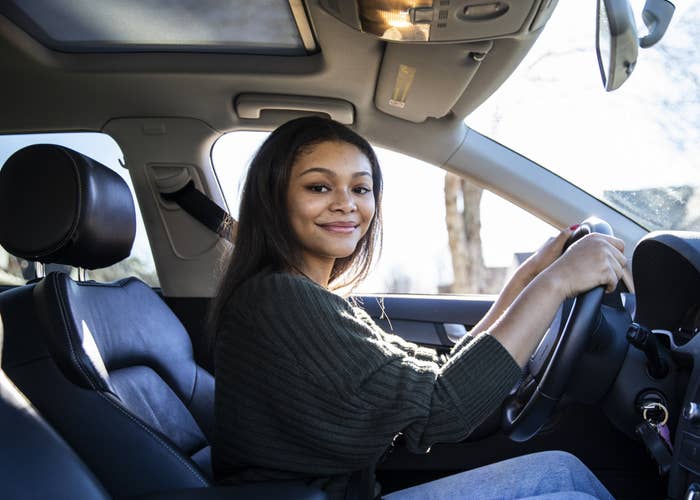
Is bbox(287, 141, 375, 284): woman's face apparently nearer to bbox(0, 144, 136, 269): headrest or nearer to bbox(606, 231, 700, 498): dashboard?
bbox(0, 144, 136, 269): headrest

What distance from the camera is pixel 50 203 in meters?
1.40

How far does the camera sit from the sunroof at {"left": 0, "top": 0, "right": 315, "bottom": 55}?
178 cm

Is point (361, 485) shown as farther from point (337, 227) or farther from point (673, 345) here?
point (673, 345)

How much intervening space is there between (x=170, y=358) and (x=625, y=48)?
1.31 meters

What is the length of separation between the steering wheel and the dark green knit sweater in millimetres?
130

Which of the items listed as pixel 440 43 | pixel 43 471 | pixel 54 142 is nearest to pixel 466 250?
pixel 54 142

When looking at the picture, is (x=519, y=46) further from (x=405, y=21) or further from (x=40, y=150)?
(x=40, y=150)

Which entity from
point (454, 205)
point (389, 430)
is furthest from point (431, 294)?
point (454, 205)

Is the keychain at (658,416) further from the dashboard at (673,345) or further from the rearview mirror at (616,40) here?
the rearview mirror at (616,40)

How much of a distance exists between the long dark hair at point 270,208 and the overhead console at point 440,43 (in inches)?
10.7

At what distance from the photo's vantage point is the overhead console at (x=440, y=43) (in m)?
1.45

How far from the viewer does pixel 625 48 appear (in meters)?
1.25

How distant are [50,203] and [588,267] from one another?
1.09 meters

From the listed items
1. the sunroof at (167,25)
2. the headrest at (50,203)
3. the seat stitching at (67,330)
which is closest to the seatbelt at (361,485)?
the seat stitching at (67,330)
